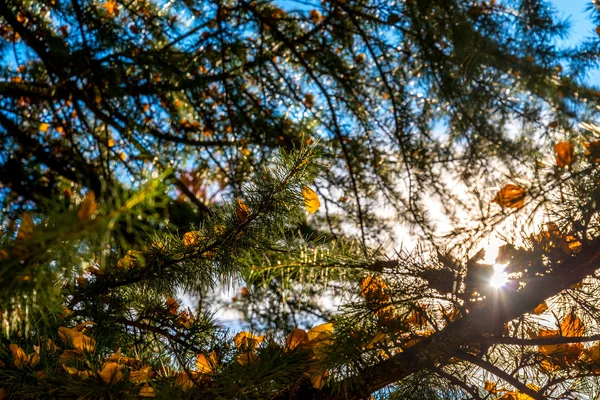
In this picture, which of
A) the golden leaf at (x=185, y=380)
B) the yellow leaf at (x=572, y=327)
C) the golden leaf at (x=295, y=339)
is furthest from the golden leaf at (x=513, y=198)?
the golden leaf at (x=185, y=380)

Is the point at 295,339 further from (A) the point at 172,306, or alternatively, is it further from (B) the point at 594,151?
(B) the point at 594,151

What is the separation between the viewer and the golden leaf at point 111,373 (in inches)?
20.1

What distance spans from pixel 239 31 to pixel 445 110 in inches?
33.5

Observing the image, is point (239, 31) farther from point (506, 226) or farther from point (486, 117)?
point (506, 226)

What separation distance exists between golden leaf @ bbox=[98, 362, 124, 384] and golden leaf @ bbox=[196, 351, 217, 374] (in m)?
0.09

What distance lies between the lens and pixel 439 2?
1.63 meters

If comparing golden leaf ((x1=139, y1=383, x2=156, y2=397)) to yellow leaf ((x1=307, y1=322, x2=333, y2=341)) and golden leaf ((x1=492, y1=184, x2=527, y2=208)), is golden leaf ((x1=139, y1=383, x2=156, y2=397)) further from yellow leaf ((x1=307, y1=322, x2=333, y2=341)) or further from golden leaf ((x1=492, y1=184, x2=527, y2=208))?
golden leaf ((x1=492, y1=184, x2=527, y2=208))

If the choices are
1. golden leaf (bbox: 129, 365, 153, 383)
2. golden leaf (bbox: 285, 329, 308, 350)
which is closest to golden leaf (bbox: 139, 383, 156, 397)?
golden leaf (bbox: 129, 365, 153, 383)

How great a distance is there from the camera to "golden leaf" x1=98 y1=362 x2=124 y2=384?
0.51 m

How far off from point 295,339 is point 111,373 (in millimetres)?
193

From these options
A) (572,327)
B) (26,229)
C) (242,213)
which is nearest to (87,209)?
(26,229)

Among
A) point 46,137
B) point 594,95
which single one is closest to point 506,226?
point 594,95

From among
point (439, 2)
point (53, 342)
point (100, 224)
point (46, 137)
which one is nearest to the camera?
point (100, 224)

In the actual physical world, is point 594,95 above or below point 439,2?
below
